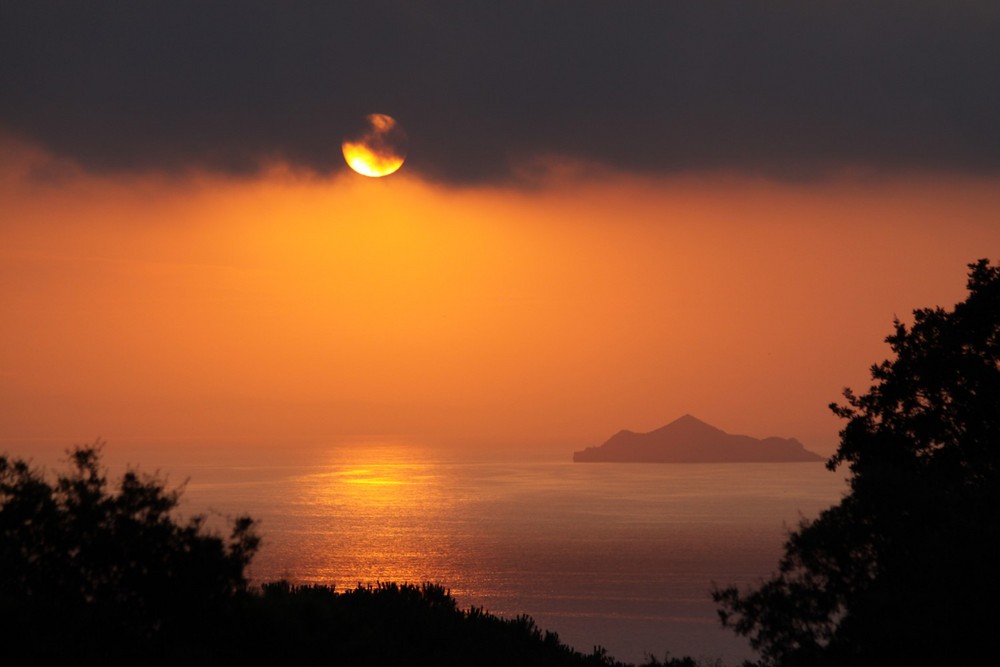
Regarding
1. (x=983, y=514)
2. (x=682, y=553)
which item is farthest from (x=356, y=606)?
(x=682, y=553)

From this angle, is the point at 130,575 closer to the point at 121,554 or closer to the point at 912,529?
the point at 121,554

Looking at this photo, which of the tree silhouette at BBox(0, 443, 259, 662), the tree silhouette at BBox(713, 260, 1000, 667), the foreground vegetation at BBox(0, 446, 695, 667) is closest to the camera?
the foreground vegetation at BBox(0, 446, 695, 667)

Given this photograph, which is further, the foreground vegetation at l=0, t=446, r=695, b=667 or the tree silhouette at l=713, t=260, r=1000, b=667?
the tree silhouette at l=713, t=260, r=1000, b=667

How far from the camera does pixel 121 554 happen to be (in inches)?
992

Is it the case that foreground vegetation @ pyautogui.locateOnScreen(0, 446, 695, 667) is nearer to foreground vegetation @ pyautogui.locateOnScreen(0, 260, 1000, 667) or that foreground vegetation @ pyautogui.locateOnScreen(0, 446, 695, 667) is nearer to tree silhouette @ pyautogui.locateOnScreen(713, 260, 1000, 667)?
foreground vegetation @ pyautogui.locateOnScreen(0, 260, 1000, 667)

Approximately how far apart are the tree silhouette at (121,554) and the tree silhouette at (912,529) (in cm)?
1567

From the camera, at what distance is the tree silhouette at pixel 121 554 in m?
24.8

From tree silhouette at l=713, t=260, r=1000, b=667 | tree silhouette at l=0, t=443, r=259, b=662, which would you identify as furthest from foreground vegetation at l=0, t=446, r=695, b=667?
tree silhouette at l=713, t=260, r=1000, b=667

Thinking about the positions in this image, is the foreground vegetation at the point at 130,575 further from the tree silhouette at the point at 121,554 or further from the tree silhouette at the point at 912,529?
the tree silhouette at the point at 912,529

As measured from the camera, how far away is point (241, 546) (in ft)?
83.8

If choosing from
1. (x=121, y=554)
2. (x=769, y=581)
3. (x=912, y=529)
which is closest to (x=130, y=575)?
(x=121, y=554)

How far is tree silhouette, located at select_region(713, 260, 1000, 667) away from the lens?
2639cm

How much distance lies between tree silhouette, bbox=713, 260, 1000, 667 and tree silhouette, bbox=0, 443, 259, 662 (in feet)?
51.4

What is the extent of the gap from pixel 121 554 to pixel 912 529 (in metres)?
21.2
